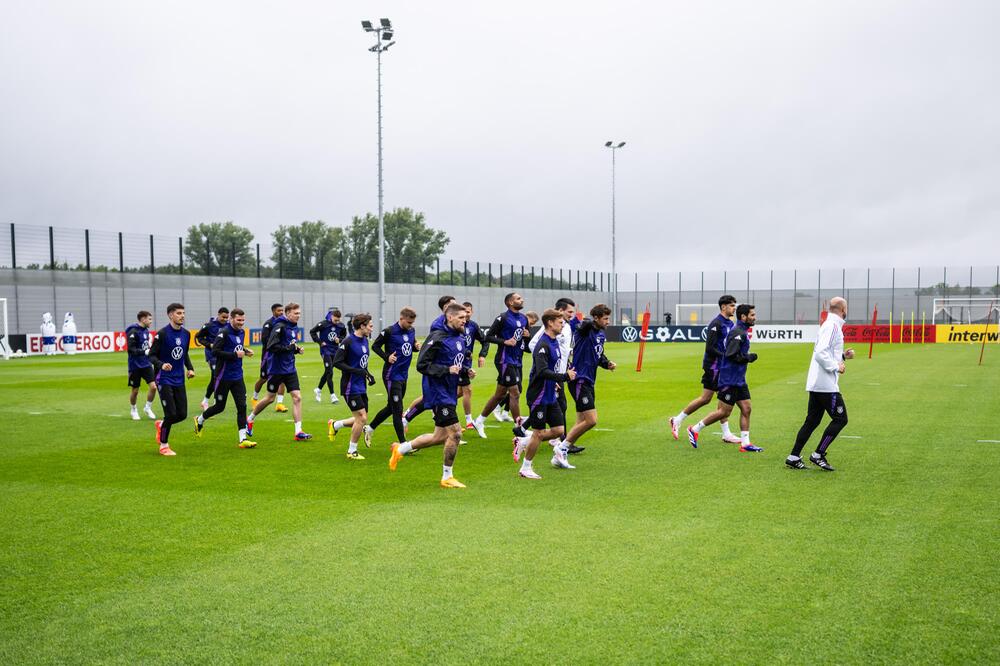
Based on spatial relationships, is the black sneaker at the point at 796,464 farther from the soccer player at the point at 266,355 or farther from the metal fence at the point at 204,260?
the metal fence at the point at 204,260

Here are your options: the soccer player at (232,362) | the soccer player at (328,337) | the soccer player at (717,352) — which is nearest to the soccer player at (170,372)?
the soccer player at (232,362)

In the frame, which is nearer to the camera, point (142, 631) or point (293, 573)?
point (142, 631)

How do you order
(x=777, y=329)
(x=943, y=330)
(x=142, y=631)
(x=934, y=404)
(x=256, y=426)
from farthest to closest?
(x=777, y=329)
(x=943, y=330)
(x=934, y=404)
(x=256, y=426)
(x=142, y=631)

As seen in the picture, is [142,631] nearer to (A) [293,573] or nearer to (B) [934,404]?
(A) [293,573]

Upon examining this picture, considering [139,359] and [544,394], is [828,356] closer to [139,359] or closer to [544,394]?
[544,394]

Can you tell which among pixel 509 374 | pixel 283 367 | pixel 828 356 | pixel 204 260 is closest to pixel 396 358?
pixel 509 374

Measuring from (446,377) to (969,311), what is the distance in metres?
53.1

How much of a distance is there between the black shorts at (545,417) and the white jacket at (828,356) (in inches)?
116

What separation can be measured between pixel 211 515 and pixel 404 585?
2.94 m

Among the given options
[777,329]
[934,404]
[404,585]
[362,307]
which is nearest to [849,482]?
[404,585]

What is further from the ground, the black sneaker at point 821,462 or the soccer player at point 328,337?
the soccer player at point 328,337

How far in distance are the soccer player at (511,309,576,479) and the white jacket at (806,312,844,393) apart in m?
2.88

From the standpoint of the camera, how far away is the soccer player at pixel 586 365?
9.92 metres

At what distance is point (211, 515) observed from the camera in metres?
7.65
